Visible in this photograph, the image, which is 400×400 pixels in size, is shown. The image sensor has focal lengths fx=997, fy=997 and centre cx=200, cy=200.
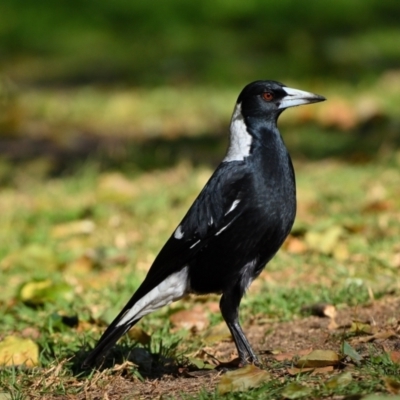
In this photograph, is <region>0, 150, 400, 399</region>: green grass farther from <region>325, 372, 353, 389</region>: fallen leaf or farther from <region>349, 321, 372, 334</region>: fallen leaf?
<region>349, 321, 372, 334</region>: fallen leaf

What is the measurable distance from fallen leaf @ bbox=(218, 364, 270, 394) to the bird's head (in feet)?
4.21

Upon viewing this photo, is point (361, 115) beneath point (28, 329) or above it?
above

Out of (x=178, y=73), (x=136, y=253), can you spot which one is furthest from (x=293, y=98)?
(x=178, y=73)

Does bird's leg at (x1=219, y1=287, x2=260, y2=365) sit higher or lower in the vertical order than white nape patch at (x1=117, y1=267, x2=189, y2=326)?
lower

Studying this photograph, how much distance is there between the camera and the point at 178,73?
454 inches

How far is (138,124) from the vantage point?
940 centimetres

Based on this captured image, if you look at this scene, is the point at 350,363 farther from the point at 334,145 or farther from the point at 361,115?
the point at 361,115

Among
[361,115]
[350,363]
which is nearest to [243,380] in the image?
[350,363]

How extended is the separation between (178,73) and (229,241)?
26.0ft

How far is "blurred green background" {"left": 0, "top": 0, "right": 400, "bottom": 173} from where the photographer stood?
335 inches

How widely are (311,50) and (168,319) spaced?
7851 millimetres

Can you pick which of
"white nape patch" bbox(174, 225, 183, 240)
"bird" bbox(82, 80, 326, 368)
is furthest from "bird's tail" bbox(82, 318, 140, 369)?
"white nape patch" bbox(174, 225, 183, 240)

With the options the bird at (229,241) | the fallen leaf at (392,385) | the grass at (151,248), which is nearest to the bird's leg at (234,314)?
the bird at (229,241)

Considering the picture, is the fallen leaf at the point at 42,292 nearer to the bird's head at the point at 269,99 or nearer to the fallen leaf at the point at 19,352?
the fallen leaf at the point at 19,352
